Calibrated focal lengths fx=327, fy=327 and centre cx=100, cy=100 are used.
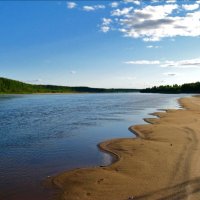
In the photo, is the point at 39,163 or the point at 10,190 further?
the point at 39,163

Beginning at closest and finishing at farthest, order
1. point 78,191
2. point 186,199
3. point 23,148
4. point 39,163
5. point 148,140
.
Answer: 1. point 186,199
2. point 78,191
3. point 39,163
4. point 23,148
5. point 148,140

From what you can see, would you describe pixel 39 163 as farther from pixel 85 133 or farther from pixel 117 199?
pixel 85 133

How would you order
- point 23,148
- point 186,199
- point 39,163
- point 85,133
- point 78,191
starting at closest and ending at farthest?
point 186,199, point 78,191, point 39,163, point 23,148, point 85,133

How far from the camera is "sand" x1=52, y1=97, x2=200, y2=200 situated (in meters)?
11.0

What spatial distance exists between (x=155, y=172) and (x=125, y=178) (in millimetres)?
1444

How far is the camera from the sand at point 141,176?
36.2 feet

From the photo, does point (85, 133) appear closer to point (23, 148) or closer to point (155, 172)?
point (23, 148)

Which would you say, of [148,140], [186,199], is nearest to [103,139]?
[148,140]

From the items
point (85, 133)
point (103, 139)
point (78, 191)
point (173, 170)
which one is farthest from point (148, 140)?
point (78, 191)

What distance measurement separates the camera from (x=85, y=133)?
1013 inches

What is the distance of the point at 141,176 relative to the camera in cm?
1307

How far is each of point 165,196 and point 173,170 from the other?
3.13 m

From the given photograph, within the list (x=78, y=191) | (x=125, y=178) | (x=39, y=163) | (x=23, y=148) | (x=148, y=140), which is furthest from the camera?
(x=148, y=140)

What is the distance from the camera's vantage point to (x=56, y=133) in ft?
86.0
